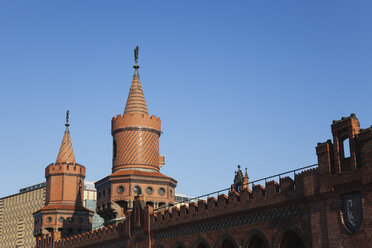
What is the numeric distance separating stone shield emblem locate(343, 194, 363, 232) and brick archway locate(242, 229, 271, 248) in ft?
17.7

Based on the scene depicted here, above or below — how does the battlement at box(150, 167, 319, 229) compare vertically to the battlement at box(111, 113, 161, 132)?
below

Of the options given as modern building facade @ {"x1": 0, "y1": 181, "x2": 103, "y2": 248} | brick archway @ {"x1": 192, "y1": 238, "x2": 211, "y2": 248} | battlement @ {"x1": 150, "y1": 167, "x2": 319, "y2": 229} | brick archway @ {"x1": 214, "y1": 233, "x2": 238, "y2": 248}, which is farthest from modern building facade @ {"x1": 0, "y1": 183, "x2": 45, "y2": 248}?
brick archway @ {"x1": 214, "y1": 233, "x2": 238, "y2": 248}

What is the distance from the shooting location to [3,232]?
10894 centimetres

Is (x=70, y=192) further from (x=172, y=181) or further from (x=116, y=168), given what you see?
(x=172, y=181)

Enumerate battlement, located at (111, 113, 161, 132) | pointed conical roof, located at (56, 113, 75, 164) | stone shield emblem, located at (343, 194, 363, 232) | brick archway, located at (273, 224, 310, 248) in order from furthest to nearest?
pointed conical roof, located at (56, 113, 75, 164) < battlement, located at (111, 113, 161, 132) < brick archway, located at (273, 224, 310, 248) < stone shield emblem, located at (343, 194, 363, 232)

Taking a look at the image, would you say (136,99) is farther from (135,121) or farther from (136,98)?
(135,121)

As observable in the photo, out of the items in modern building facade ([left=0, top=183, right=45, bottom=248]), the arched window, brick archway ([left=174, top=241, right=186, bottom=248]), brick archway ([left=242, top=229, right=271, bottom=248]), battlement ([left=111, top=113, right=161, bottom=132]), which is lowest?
the arched window

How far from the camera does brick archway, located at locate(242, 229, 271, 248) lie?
27.9m

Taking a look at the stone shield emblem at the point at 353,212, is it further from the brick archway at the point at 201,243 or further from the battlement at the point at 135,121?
the battlement at the point at 135,121

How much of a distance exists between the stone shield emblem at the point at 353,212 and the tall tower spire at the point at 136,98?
26.4 meters

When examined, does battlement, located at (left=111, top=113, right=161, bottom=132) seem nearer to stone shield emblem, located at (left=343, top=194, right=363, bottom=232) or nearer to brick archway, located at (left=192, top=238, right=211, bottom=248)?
brick archway, located at (left=192, top=238, right=211, bottom=248)

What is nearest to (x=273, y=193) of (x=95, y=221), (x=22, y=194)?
(x=95, y=221)

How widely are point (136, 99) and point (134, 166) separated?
598 centimetres

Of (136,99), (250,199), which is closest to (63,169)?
A: (136,99)
